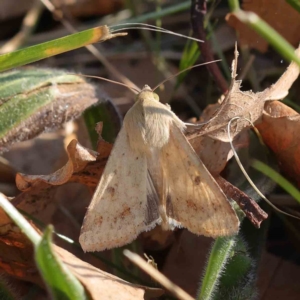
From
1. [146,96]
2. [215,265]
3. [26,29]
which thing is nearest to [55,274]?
[215,265]

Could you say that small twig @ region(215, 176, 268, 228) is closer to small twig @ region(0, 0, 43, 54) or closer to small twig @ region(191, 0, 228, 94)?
small twig @ region(191, 0, 228, 94)

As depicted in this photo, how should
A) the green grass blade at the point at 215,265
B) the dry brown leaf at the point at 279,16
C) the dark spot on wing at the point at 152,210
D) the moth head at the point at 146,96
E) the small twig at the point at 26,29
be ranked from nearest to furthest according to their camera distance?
the green grass blade at the point at 215,265 < the dark spot on wing at the point at 152,210 < the moth head at the point at 146,96 < the dry brown leaf at the point at 279,16 < the small twig at the point at 26,29

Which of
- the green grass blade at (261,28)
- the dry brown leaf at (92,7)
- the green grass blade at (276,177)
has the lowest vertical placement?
the green grass blade at (276,177)

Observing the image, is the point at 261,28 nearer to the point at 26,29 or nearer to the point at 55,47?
the point at 55,47

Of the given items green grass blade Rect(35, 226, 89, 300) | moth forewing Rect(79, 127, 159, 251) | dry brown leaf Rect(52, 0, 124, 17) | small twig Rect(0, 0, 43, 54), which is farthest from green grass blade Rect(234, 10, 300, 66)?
dry brown leaf Rect(52, 0, 124, 17)

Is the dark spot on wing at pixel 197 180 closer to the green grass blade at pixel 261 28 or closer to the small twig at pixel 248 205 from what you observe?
the small twig at pixel 248 205

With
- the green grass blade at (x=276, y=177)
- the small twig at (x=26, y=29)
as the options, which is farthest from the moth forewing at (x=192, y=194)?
the small twig at (x=26, y=29)

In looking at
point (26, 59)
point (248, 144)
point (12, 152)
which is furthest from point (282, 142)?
point (12, 152)
